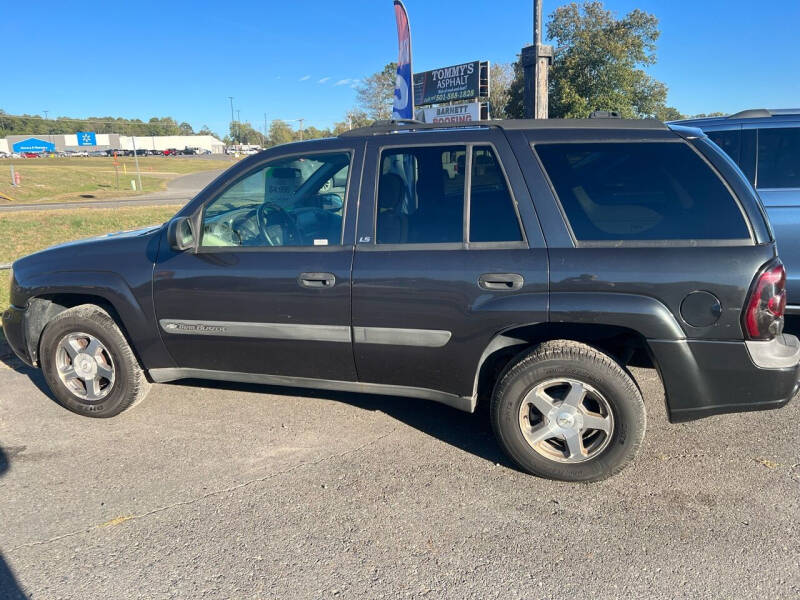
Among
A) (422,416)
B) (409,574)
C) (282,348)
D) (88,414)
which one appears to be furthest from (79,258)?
(409,574)

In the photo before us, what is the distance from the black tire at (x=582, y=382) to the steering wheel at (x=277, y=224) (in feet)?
4.91

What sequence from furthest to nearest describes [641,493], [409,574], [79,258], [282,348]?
1. [79,258]
2. [282,348]
3. [641,493]
4. [409,574]

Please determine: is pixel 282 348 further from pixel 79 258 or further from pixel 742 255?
pixel 742 255

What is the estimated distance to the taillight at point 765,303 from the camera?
9.09 ft

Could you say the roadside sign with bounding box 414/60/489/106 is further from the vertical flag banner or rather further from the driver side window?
the driver side window

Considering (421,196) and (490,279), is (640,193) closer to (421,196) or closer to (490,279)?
(490,279)

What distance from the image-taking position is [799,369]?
9.68 feet

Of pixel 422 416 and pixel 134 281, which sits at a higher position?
pixel 134 281

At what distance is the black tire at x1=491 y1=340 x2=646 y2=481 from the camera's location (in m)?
2.99

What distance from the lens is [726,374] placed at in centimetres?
288

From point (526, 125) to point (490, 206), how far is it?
54 cm

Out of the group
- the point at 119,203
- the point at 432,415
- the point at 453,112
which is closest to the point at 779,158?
the point at 432,415

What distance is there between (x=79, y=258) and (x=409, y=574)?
2.93 metres

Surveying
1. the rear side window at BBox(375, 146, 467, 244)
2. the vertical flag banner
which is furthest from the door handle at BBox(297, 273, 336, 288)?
the vertical flag banner
